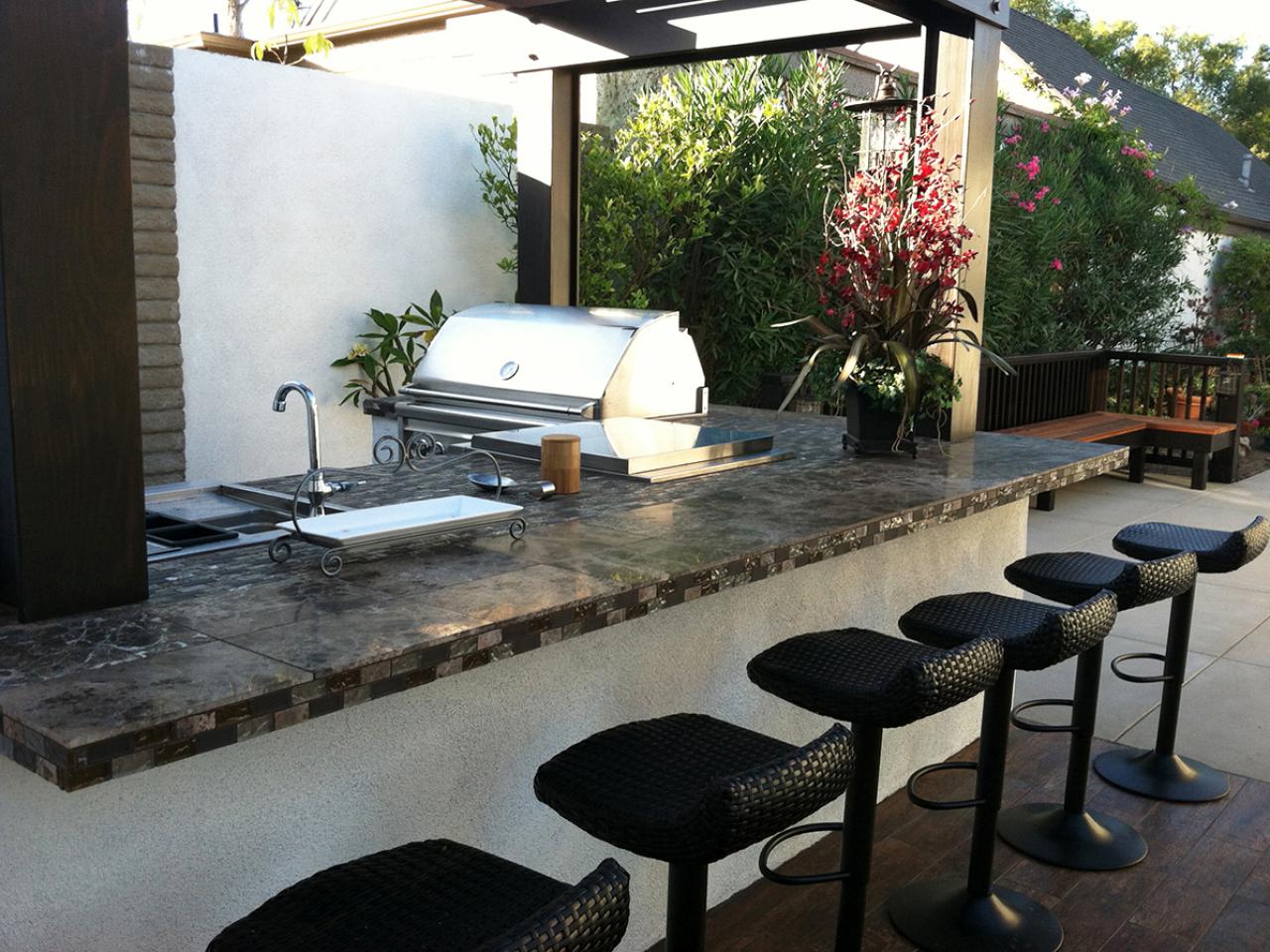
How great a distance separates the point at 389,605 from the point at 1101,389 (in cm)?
875

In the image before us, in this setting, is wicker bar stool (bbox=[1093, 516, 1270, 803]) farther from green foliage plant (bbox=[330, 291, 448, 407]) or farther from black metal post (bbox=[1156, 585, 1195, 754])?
green foliage plant (bbox=[330, 291, 448, 407])

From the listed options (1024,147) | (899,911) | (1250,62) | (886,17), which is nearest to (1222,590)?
(886,17)

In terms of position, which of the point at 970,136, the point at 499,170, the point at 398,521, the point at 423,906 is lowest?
the point at 423,906

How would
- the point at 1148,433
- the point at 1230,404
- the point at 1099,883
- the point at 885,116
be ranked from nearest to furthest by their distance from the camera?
1. the point at 1099,883
2. the point at 885,116
3. the point at 1148,433
4. the point at 1230,404

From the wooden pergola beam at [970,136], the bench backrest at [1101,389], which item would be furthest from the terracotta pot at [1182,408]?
the wooden pergola beam at [970,136]

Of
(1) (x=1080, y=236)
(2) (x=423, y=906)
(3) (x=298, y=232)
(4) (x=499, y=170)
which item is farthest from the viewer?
(1) (x=1080, y=236)

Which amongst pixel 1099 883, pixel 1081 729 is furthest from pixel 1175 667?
pixel 1099 883

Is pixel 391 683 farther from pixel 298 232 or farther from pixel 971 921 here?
pixel 298 232

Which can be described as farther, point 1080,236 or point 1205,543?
point 1080,236

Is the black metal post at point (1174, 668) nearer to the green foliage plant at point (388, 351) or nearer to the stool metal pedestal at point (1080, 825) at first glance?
the stool metal pedestal at point (1080, 825)

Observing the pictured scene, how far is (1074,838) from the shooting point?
3104 mm

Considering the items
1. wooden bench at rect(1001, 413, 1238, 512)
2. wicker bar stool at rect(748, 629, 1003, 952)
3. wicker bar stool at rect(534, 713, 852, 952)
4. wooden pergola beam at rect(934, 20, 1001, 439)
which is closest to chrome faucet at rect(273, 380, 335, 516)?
wicker bar stool at rect(534, 713, 852, 952)

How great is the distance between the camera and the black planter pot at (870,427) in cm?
339

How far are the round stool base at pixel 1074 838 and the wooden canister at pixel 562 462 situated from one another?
1526mm
